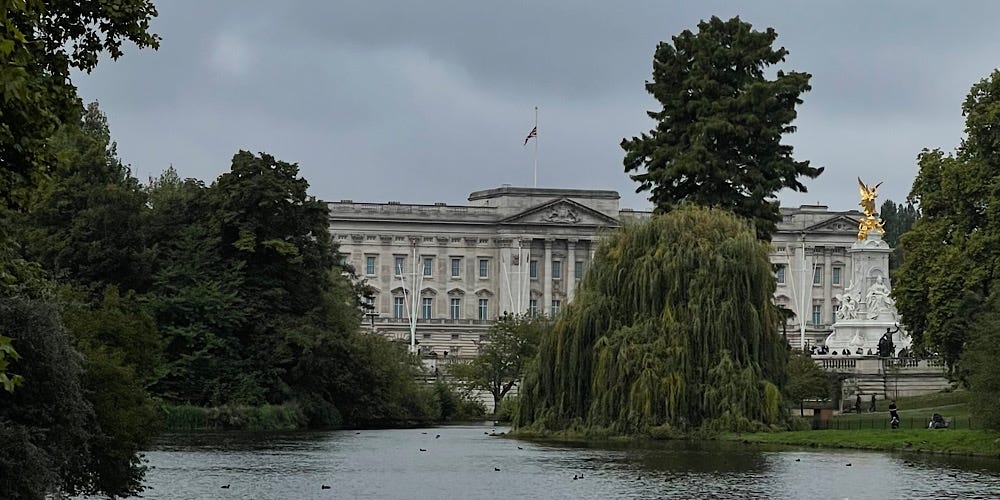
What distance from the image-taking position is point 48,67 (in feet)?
71.5

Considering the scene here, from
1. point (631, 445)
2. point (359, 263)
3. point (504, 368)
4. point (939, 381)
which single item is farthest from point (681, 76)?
point (359, 263)

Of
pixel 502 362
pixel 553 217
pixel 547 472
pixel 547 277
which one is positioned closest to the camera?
pixel 547 472

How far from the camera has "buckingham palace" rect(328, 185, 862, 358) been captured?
165 m

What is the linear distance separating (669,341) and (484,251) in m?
114

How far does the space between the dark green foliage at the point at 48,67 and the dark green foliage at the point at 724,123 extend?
139 feet

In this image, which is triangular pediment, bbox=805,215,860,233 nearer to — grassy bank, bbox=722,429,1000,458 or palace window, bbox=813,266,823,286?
palace window, bbox=813,266,823,286

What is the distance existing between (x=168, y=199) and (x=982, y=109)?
99.2ft

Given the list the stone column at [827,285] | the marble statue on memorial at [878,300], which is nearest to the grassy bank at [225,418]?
the marble statue on memorial at [878,300]

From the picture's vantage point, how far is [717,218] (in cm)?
5684

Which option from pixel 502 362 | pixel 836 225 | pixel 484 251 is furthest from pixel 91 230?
pixel 836 225

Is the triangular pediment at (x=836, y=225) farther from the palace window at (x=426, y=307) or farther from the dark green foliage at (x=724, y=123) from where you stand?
the dark green foliage at (x=724, y=123)

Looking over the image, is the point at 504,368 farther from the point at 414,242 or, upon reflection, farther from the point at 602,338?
the point at 414,242

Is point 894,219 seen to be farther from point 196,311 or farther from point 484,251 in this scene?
point 196,311

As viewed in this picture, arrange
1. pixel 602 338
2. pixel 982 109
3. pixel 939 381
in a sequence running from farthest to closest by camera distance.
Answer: pixel 939 381
pixel 982 109
pixel 602 338
